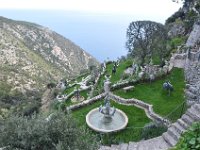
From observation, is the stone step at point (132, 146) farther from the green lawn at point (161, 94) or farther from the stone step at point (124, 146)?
the green lawn at point (161, 94)

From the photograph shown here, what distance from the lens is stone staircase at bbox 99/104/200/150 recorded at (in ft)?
62.4

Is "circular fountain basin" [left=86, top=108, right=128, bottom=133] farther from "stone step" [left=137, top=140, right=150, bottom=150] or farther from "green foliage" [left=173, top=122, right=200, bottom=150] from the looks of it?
"green foliage" [left=173, top=122, right=200, bottom=150]

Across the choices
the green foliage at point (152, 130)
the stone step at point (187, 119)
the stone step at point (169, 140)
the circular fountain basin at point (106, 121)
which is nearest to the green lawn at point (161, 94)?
the green foliage at point (152, 130)

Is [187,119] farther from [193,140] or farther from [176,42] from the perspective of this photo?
[176,42]

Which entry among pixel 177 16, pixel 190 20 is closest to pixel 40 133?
pixel 190 20

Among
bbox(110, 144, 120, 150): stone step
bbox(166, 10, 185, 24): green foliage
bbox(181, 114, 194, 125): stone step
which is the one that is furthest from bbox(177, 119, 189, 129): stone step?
bbox(166, 10, 185, 24): green foliage

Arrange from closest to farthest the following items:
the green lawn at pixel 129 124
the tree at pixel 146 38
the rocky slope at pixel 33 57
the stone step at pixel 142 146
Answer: the stone step at pixel 142 146, the green lawn at pixel 129 124, the tree at pixel 146 38, the rocky slope at pixel 33 57

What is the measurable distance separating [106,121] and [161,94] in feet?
22.5

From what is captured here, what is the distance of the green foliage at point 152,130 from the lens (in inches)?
869

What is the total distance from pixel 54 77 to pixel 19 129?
110 meters

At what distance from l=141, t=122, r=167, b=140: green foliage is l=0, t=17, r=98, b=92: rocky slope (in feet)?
286

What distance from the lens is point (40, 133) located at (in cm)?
1476

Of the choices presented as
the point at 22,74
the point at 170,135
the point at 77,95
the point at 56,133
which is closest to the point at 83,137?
the point at 56,133

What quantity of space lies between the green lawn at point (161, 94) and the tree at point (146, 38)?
9.82 metres
